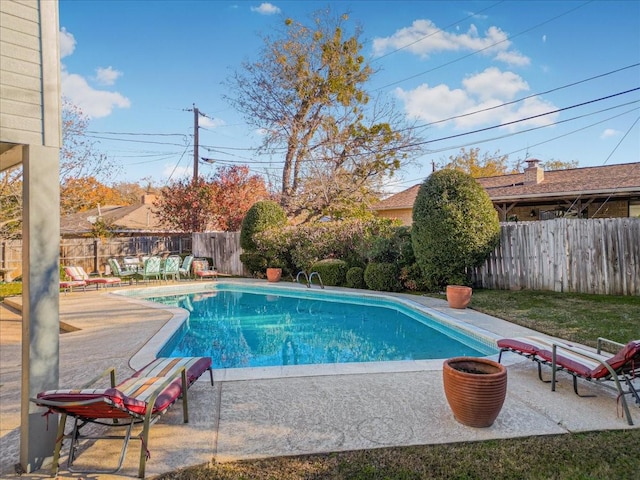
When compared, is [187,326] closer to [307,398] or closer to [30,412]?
[307,398]

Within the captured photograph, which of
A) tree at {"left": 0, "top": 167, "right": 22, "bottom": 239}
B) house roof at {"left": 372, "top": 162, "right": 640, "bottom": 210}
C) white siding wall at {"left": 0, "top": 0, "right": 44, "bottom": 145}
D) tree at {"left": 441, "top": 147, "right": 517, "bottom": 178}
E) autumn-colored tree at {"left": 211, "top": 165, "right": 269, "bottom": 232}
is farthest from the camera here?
tree at {"left": 441, "top": 147, "right": 517, "bottom": 178}

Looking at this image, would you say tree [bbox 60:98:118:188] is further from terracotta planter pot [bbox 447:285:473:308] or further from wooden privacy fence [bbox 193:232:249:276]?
terracotta planter pot [bbox 447:285:473:308]

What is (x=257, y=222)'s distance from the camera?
52.0ft

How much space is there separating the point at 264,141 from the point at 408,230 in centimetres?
1128

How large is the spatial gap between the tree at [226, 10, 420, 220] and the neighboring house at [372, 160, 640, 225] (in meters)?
4.75

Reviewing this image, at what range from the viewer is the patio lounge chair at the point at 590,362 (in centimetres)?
337

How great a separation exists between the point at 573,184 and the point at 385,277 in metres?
10.5

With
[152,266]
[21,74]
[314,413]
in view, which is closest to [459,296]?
[314,413]

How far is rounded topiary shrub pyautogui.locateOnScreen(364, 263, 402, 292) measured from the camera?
448 inches

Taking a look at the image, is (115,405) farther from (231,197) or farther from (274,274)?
(231,197)

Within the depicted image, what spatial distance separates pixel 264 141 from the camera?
797 inches

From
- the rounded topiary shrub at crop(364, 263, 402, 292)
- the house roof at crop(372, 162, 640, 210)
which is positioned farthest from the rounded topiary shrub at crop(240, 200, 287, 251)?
the house roof at crop(372, 162, 640, 210)

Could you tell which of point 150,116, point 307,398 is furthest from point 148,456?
point 150,116

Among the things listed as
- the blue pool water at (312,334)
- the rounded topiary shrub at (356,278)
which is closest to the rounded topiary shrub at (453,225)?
the blue pool water at (312,334)
